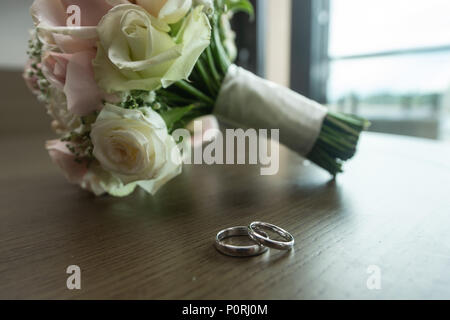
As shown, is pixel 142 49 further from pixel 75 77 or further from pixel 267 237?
pixel 267 237

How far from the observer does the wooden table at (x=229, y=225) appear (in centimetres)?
25

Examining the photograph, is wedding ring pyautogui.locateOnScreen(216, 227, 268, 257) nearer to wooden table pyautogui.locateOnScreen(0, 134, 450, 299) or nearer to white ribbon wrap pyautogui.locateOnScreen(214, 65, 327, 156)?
wooden table pyautogui.locateOnScreen(0, 134, 450, 299)

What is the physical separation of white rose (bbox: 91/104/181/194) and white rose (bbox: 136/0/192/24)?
10cm

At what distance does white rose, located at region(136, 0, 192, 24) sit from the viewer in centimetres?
33

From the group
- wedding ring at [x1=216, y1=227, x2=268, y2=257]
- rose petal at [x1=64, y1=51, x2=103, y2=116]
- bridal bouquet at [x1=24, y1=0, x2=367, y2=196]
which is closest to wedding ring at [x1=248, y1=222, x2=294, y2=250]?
wedding ring at [x1=216, y1=227, x2=268, y2=257]

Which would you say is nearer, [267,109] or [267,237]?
[267,237]

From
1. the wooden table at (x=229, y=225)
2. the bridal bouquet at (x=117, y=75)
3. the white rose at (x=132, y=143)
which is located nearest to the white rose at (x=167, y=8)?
the bridal bouquet at (x=117, y=75)

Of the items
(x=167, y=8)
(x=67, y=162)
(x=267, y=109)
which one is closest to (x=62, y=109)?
(x=67, y=162)

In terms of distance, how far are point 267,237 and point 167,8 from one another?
9.7 inches

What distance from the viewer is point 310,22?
1811 mm

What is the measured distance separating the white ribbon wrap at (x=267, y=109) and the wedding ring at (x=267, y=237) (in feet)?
0.73

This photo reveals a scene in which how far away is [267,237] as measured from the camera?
323mm
